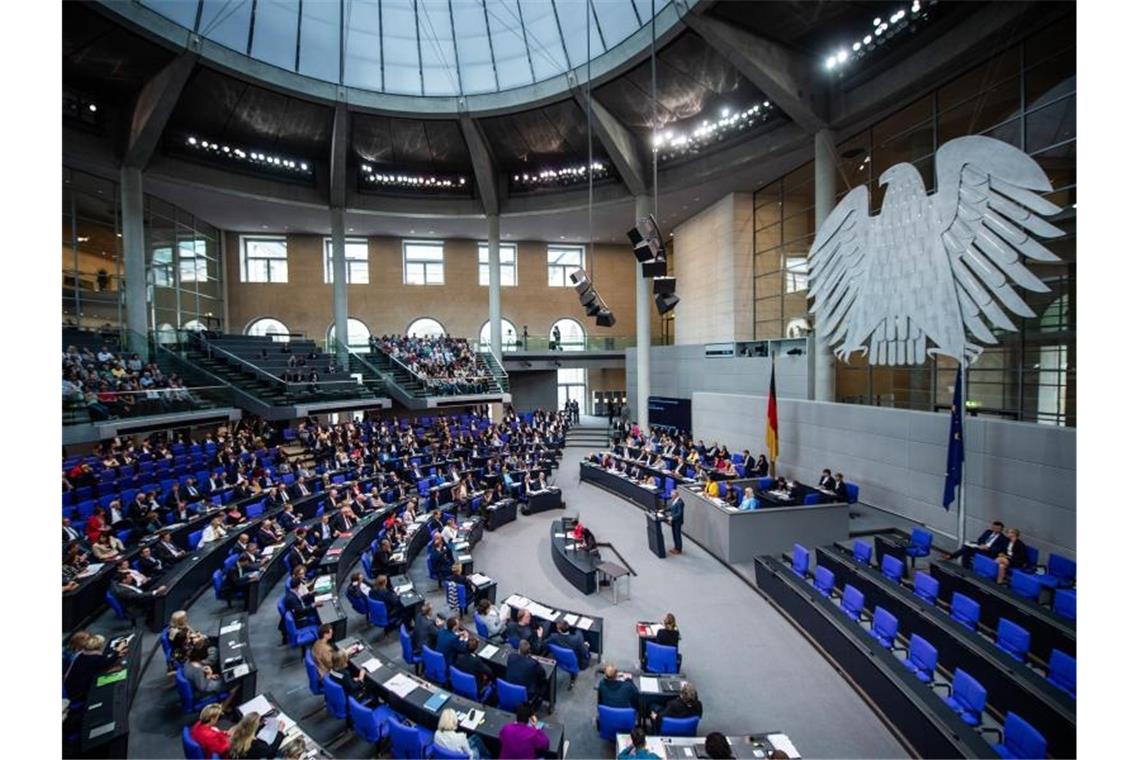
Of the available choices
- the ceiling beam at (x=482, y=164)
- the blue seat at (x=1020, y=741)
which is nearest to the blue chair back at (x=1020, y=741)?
the blue seat at (x=1020, y=741)

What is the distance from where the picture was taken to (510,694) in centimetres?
556

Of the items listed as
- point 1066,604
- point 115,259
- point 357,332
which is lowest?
point 1066,604

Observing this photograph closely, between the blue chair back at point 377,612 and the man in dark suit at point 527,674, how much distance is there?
268 centimetres

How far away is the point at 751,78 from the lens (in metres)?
15.4

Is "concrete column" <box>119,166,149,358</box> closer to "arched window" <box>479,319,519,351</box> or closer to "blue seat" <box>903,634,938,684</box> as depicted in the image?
"arched window" <box>479,319,519,351</box>

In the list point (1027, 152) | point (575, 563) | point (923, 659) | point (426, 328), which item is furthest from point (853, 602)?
point (426, 328)

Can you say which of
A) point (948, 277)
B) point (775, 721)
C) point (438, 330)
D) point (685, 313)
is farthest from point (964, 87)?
point (438, 330)

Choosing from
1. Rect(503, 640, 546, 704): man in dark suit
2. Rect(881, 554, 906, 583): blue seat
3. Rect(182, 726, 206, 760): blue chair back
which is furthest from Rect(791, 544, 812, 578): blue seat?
Rect(182, 726, 206, 760): blue chair back

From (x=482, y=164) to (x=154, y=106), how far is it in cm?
1182

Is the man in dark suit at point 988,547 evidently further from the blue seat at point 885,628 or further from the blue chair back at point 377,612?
the blue chair back at point 377,612

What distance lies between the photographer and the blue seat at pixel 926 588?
7.30 m

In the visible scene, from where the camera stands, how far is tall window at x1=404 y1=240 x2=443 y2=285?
1222 inches

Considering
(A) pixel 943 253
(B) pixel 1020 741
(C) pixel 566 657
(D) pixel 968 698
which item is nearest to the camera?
(B) pixel 1020 741

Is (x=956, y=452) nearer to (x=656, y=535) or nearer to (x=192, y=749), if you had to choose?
(x=656, y=535)
